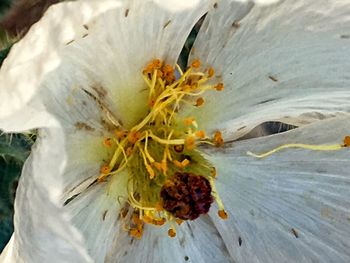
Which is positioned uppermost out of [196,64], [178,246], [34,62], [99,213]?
[34,62]

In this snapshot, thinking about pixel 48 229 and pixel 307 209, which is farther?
pixel 307 209

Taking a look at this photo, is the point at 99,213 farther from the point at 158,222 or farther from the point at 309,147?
the point at 309,147

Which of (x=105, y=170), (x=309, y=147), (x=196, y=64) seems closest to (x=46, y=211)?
(x=105, y=170)

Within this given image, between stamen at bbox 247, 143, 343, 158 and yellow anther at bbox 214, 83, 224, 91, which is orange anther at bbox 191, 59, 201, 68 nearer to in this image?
yellow anther at bbox 214, 83, 224, 91

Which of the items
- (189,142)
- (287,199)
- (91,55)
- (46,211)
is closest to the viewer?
(46,211)

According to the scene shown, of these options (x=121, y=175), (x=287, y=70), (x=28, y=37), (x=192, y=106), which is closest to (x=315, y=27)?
(x=287, y=70)

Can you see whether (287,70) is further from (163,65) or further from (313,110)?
(163,65)
